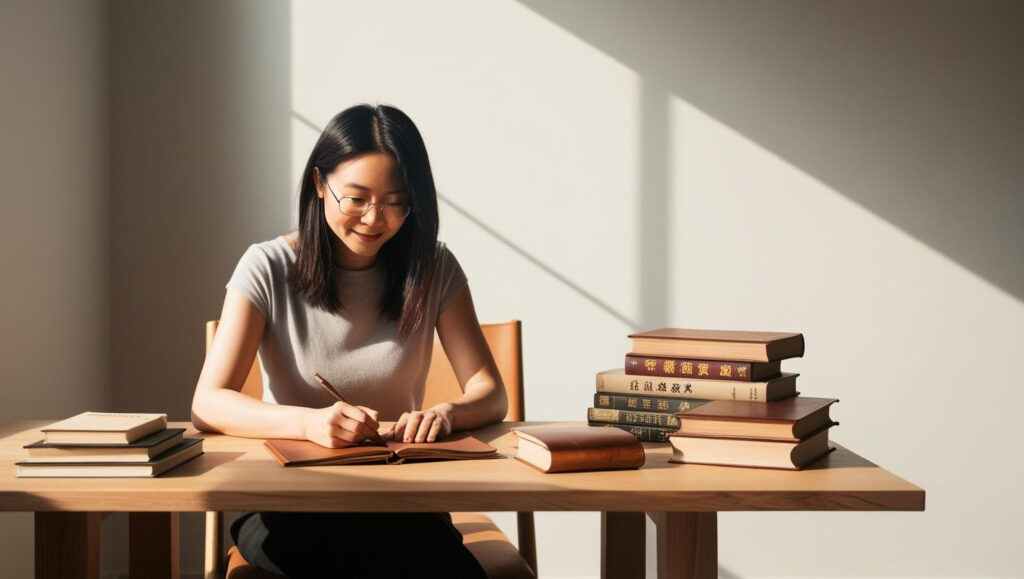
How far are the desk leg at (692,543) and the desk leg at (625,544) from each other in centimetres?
41

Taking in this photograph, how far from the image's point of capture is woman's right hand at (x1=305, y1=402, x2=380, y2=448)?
146 centimetres

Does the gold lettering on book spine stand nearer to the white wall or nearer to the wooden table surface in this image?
the wooden table surface

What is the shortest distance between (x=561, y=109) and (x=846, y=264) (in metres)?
1.06

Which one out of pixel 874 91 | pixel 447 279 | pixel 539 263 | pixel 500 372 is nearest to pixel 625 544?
pixel 500 372

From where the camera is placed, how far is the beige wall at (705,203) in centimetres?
303

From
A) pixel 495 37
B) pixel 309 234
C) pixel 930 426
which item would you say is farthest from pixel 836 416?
pixel 309 234

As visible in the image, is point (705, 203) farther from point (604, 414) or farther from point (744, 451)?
point (744, 451)

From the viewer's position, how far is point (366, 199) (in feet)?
5.86

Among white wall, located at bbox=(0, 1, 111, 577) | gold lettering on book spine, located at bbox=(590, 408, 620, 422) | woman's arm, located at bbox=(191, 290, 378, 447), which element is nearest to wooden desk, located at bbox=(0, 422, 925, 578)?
woman's arm, located at bbox=(191, 290, 378, 447)

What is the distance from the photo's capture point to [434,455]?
1.42 m

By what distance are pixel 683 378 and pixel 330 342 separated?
712mm

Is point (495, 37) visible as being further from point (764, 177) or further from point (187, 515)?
point (187, 515)

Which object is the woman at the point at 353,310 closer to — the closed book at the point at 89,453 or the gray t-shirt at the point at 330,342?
the gray t-shirt at the point at 330,342

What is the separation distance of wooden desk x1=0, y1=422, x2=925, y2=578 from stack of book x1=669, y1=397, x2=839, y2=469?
23 millimetres
